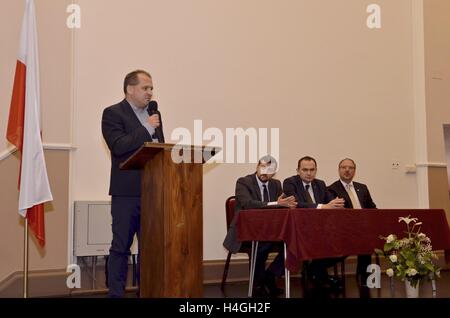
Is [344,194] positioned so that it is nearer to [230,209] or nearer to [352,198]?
[352,198]

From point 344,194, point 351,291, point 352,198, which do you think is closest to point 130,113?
point 351,291

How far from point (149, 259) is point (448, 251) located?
11.2 feet

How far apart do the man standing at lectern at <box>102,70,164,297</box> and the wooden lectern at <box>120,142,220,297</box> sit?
38 centimetres

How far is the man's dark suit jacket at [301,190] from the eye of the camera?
6195mm

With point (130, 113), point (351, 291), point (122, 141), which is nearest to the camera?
point (122, 141)

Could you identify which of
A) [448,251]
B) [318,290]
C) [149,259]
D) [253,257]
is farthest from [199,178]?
[448,251]

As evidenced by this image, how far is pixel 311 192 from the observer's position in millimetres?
→ 6328

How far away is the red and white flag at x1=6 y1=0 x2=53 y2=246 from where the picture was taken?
4.06 meters

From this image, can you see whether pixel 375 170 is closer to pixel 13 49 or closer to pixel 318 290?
pixel 318 290

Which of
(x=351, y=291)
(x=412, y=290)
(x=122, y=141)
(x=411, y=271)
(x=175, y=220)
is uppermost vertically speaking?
(x=122, y=141)

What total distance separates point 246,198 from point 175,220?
2454mm

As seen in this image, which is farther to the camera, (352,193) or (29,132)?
(352,193)

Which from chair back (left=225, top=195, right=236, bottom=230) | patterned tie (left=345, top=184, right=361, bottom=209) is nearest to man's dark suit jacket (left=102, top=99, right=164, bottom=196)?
chair back (left=225, top=195, right=236, bottom=230)
